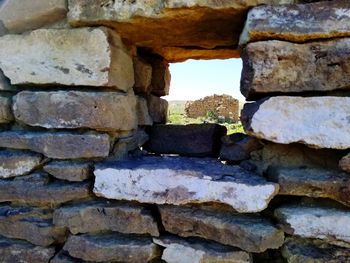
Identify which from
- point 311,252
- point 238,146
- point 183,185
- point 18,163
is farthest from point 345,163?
point 18,163

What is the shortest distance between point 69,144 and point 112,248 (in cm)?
47

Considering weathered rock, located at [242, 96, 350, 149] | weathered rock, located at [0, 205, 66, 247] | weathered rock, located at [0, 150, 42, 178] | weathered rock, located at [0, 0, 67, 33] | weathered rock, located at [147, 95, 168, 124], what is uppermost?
weathered rock, located at [0, 0, 67, 33]

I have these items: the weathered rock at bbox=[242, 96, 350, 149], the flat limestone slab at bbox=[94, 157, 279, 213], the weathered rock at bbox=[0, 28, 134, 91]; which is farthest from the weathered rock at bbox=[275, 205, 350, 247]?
the weathered rock at bbox=[0, 28, 134, 91]

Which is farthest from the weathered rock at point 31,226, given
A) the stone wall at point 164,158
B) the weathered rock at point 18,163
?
the weathered rock at point 18,163

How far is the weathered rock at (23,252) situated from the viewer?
1.50 meters

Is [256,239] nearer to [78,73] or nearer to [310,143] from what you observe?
[310,143]

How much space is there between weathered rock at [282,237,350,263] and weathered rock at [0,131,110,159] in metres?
0.83

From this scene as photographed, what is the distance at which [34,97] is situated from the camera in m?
1.51

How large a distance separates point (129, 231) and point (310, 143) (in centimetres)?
79

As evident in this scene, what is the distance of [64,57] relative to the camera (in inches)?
59.1

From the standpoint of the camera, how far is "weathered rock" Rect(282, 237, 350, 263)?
1.22 metres

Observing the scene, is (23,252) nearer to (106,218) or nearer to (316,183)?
(106,218)

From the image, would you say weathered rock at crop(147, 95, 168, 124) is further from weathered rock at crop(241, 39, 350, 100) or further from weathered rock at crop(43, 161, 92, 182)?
weathered rock at crop(241, 39, 350, 100)

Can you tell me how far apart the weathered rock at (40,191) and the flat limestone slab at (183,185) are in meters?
0.10
